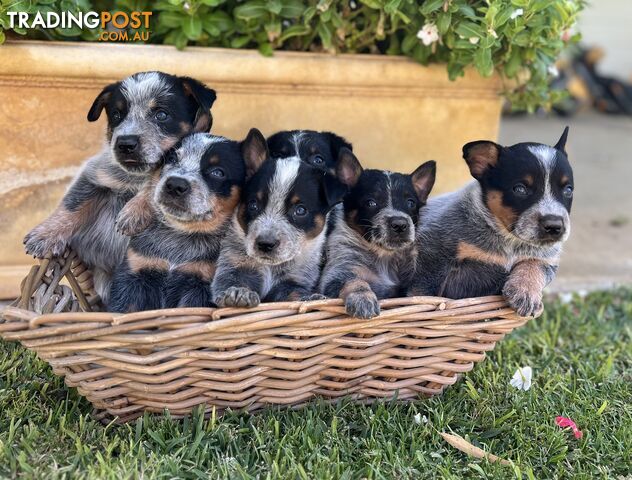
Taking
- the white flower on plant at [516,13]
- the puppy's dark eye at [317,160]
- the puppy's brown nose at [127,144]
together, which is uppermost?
the white flower on plant at [516,13]

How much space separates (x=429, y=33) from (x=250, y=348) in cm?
211

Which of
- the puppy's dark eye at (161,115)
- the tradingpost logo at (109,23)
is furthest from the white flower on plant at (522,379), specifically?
the tradingpost logo at (109,23)

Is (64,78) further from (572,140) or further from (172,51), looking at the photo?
(572,140)

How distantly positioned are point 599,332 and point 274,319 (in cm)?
256

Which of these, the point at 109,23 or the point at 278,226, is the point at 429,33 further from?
the point at 109,23

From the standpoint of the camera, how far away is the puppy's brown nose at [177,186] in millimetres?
2865

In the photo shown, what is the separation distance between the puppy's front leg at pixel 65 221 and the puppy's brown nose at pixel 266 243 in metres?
1.00

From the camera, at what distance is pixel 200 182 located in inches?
116

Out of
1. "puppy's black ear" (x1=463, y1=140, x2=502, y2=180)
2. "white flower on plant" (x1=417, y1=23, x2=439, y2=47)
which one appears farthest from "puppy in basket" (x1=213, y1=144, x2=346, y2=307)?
"white flower on plant" (x1=417, y1=23, x2=439, y2=47)

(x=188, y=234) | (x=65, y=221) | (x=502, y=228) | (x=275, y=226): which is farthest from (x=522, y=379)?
(x=65, y=221)

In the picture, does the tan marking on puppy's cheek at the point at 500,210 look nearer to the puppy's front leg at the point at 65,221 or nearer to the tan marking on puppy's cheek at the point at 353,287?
the tan marking on puppy's cheek at the point at 353,287

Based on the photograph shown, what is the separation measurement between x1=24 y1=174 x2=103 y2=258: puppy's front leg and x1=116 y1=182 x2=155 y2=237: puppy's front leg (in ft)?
1.11

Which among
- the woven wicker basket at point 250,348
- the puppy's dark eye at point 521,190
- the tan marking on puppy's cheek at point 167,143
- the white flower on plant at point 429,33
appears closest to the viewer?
the woven wicker basket at point 250,348

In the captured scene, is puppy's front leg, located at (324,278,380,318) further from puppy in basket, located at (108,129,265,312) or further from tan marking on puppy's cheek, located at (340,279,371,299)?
puppy in basket, located at (108,129,265,312)
